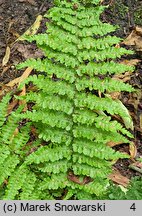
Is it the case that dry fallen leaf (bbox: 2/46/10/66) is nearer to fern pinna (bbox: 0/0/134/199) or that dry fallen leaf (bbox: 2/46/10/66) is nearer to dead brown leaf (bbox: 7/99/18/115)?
dead brown leaf (bbox: 7/99/18/115)

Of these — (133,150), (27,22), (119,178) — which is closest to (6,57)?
(27,22)

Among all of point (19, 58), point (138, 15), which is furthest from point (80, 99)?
point (138, 15)

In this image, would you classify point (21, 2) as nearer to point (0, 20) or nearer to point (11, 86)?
point (0, 20)

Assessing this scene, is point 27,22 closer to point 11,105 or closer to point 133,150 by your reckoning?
point 11,105

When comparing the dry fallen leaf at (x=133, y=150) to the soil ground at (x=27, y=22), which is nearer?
the dry fallen leaf at (x=133, y=150)

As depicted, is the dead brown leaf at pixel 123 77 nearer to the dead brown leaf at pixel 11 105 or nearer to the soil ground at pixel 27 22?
the soil ground at pixel 27 22

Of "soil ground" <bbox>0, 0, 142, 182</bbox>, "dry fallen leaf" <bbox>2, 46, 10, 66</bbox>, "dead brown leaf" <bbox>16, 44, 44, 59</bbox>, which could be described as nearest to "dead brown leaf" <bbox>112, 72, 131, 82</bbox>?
"soil ground" <bbox>0, 0, 142, 182</bbox>

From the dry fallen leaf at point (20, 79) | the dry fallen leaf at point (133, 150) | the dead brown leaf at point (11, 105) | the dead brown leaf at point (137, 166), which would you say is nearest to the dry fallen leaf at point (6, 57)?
the dry fallen leaf at point (20, 79)
